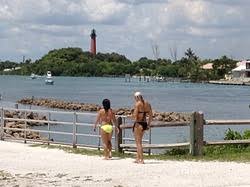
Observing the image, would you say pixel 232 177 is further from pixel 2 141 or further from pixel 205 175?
pixel 2 141

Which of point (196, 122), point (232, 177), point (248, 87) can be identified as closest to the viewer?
point (232, 177)

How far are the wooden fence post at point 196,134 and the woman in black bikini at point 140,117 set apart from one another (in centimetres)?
144

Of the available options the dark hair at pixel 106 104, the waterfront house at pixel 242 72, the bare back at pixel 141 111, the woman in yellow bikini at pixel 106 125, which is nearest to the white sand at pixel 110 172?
the woman in yellow bikini at pixel 106 125

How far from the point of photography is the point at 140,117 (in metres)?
16.2

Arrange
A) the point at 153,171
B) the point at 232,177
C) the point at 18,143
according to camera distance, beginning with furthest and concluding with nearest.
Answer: the point at 18,143, the point at 153,171, the point at 232,177

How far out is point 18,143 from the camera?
21562 millimetres

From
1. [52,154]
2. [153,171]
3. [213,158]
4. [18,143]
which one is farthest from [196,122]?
[18,143]

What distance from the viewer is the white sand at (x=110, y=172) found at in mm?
13338

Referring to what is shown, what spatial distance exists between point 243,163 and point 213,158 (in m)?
1.08

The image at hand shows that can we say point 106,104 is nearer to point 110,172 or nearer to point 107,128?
point 107,128

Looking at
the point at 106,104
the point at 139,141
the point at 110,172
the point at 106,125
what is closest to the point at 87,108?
the point at 106,125

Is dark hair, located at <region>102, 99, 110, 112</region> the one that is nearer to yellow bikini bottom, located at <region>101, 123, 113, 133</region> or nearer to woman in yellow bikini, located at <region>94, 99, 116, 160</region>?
woman in yellow bikini, located at <region>94, 99, 116, 160</region>

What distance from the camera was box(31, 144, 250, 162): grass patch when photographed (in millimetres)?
16906

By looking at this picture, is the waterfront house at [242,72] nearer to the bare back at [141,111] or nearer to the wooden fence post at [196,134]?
the wooden fence post at [196,134]
